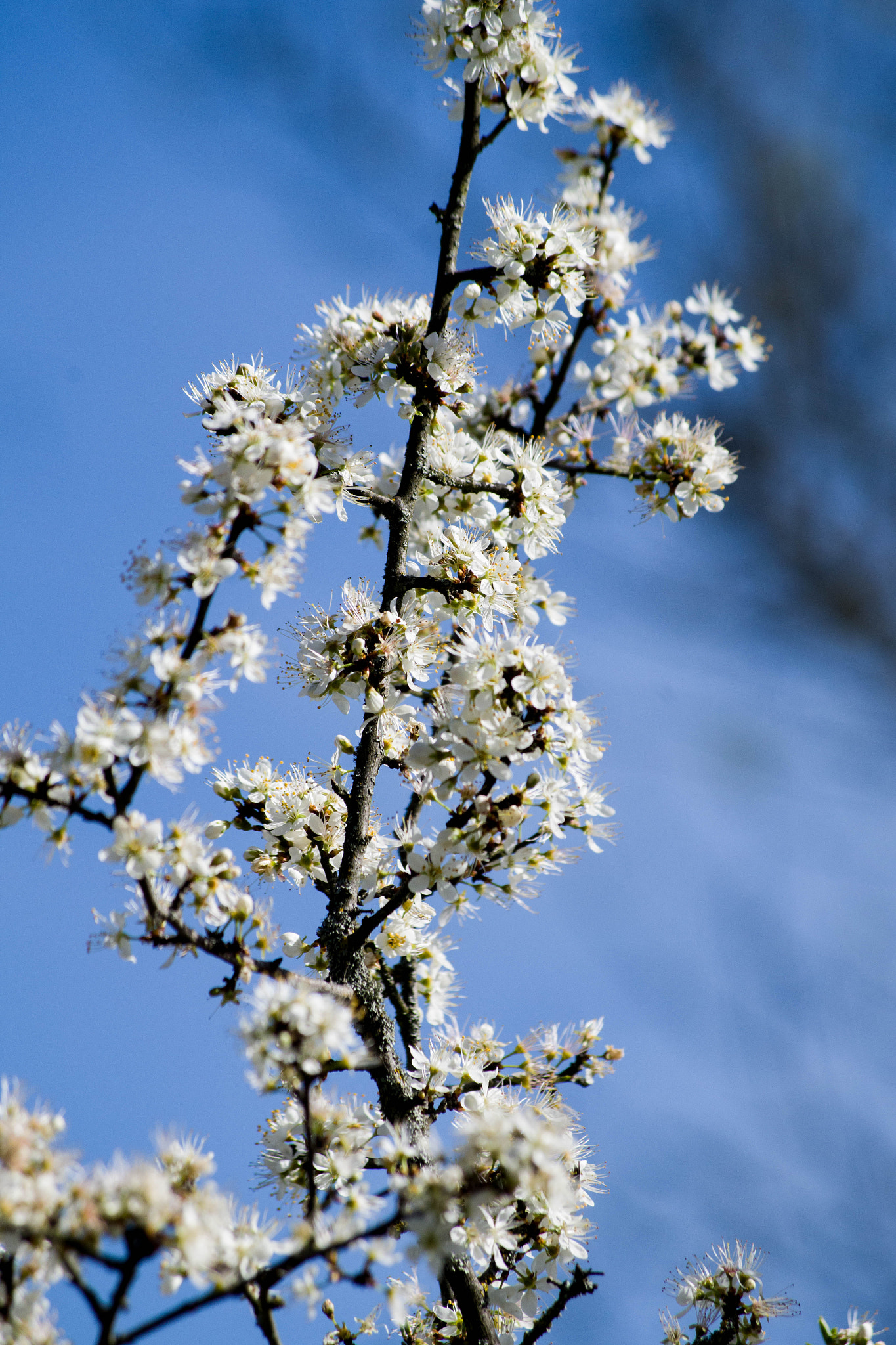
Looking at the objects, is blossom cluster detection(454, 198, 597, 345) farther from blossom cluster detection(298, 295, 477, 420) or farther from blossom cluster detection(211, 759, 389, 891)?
blossom cluster detection(211, 759, 389, 891)

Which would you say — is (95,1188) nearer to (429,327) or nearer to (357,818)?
Result: (357,818)

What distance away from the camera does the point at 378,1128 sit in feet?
10.9

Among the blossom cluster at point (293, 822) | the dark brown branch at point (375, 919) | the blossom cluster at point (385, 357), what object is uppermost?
the blossom cluster at point (385, 357)

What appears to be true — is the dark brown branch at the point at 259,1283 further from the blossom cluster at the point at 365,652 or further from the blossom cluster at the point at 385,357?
the blossom cluster at the point at 385,357

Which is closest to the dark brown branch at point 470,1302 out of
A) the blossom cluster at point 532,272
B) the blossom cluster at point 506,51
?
the blossom cluster at point 532,272

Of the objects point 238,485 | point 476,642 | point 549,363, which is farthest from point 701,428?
point 238,485

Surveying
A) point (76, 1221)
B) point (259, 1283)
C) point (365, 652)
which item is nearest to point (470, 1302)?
point (259, 1283)

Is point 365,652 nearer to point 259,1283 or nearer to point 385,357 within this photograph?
point 385,357

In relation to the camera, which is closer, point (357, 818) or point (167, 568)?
point (167, 568)

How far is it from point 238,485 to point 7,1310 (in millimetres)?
2079

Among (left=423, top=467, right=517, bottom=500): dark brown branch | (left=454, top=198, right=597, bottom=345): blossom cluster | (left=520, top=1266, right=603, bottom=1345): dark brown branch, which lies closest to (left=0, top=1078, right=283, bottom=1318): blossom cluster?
(left=520, top=1266, right=603, bottom=1345): dark brown branch

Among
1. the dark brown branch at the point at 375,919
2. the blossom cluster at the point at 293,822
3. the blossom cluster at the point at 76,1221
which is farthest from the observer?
the blossom cluster at the point at 293,822

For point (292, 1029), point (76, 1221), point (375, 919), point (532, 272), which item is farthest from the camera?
point (532, 272)

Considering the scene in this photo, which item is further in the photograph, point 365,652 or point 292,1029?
point 365,652
